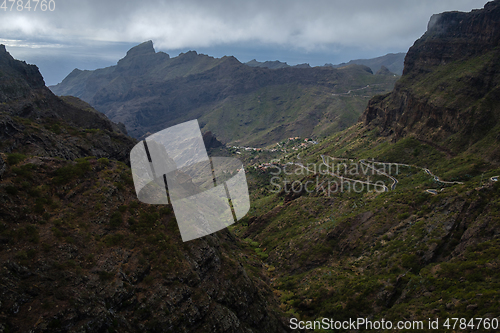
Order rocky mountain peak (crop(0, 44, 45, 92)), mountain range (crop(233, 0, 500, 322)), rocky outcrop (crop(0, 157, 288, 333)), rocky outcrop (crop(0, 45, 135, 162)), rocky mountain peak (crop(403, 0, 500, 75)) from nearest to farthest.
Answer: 1. rocky outcrop (crop(0, 157, 288, 333))
2. mountain range (crop(233, 0, 500, 322))
3. rocky outcrop (crop(0, 45, 135, 162))
4. rocky mountain peak (crop(0, 44, 45, 92))
5. rocky mountain peak (crop(403, 0, 500, 75))

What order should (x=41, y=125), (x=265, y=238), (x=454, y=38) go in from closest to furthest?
(x=41, y=125), (x=265, y=238), (x=454, y=38)

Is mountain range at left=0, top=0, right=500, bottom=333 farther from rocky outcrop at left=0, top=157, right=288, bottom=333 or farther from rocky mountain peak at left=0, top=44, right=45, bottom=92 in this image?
rocky mountain peak at left=0, top=44, right=45, bottom=92

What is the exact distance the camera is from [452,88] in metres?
82.1

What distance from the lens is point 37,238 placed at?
21.2 meters

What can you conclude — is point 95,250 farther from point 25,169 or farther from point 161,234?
point 25,169

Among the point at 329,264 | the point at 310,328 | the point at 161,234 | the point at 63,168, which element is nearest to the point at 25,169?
the point at 63,168

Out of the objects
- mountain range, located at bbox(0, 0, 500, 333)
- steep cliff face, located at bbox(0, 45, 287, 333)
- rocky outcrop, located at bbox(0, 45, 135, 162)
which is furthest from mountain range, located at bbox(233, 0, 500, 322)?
rocky outcrop, located at bbox(0, 45, 135, 162)

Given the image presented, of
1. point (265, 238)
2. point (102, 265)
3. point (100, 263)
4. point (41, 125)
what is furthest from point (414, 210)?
point (41, 125)

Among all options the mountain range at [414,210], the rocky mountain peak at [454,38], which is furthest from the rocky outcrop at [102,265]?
the rocky mountain peak at [454,38]

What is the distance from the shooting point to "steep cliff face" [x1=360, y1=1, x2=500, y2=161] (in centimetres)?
6950

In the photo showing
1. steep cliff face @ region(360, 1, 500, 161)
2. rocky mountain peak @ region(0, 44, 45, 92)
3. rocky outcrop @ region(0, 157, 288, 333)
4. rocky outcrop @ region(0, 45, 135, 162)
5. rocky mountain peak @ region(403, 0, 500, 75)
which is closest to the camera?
rocky outcrop @ region(0, 157, 288, 333)

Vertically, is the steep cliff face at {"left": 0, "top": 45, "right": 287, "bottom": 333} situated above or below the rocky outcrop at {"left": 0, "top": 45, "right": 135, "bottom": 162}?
below

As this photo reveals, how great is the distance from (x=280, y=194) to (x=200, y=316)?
79.4m

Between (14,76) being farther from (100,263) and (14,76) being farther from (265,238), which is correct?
(265,238)
